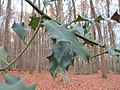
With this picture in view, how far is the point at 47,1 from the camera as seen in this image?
1.57 ft

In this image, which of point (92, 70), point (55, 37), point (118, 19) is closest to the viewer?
point (55, 37)

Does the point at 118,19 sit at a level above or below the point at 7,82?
above

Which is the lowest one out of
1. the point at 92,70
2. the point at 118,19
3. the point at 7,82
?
the point at 92,70

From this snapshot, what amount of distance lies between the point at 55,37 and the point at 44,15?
0.09 metres

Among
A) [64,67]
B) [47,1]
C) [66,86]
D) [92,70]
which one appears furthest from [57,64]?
[92,70]

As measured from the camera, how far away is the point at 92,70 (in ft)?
71.7

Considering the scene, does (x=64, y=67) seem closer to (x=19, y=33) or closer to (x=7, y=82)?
(x=7, y=82)

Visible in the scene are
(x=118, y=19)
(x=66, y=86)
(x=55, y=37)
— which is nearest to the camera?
(x=55, y=37)

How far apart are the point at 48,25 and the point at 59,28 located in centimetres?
2

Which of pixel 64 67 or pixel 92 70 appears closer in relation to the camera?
pixel 64 67

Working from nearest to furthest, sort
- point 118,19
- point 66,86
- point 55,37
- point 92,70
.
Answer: point 55,37, point 118,19, point 66,86, point 92,70

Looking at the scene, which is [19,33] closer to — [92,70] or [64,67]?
[64,67]

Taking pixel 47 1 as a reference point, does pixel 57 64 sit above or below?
below

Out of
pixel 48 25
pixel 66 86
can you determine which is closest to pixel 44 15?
pixel 48 25
